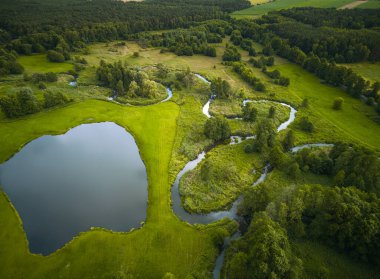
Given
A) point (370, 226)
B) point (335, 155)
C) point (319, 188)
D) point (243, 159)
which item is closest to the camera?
point (370, 226)

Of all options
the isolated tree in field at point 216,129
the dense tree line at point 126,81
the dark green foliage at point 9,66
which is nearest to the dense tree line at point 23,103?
the dense tree line at point 126,81

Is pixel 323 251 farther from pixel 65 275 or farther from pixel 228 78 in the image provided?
pixel 228 78

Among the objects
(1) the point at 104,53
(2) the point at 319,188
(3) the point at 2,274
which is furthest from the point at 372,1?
(3) the point at 2,274

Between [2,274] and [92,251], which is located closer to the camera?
[2,274]

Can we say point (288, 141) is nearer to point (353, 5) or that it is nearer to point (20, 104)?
point (20, 104)

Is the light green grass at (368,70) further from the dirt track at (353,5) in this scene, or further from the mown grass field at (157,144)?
the dirt track at (353,5)

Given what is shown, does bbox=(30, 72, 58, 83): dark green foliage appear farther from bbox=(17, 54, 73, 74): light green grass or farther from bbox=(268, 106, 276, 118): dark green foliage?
bbox=(268, 106, 276, 118): dark green foliage

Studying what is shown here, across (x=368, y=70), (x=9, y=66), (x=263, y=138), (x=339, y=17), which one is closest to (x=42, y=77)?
(x=9, y=66)
